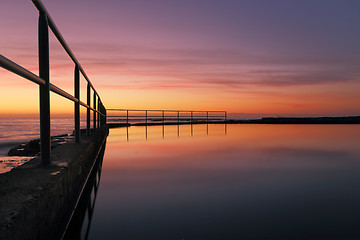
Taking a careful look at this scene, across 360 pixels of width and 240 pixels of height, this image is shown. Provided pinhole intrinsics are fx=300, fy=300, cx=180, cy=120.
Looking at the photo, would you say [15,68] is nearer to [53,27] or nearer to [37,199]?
[37,199]

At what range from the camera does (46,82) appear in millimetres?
1835

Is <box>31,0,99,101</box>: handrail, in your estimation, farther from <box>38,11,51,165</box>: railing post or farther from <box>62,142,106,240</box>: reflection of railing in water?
<box>62,142,106,240</box>: reflection of railing in water

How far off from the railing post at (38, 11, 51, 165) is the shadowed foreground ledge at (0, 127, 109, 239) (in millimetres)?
179

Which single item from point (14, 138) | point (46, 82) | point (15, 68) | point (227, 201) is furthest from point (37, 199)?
point (14, 138)

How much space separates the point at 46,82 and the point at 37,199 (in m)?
0.88

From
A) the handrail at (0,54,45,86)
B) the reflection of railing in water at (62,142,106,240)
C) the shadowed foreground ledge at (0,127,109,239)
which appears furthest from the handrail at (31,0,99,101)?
the reflection of railing in water at (62,142,106,240)

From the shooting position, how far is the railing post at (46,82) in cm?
181

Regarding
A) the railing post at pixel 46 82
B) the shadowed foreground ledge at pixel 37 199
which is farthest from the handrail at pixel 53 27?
the shadowed foreground ledge at pixel 37 199

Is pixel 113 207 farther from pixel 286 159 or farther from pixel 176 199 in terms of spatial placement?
pixel 286 159

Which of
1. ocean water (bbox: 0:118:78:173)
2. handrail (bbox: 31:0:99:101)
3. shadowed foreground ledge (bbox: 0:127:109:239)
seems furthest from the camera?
ocean water (bbox: 0:118:78:173)

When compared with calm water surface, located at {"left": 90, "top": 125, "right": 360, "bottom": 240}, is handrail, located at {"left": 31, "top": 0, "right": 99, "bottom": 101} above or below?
above

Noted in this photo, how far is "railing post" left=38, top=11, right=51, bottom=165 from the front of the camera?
1.81 meters

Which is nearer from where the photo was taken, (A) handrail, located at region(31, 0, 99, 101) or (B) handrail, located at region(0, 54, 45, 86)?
(B) handrail, located at region(0, 54, 45, 86)

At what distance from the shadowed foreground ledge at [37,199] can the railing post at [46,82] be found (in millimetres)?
179
